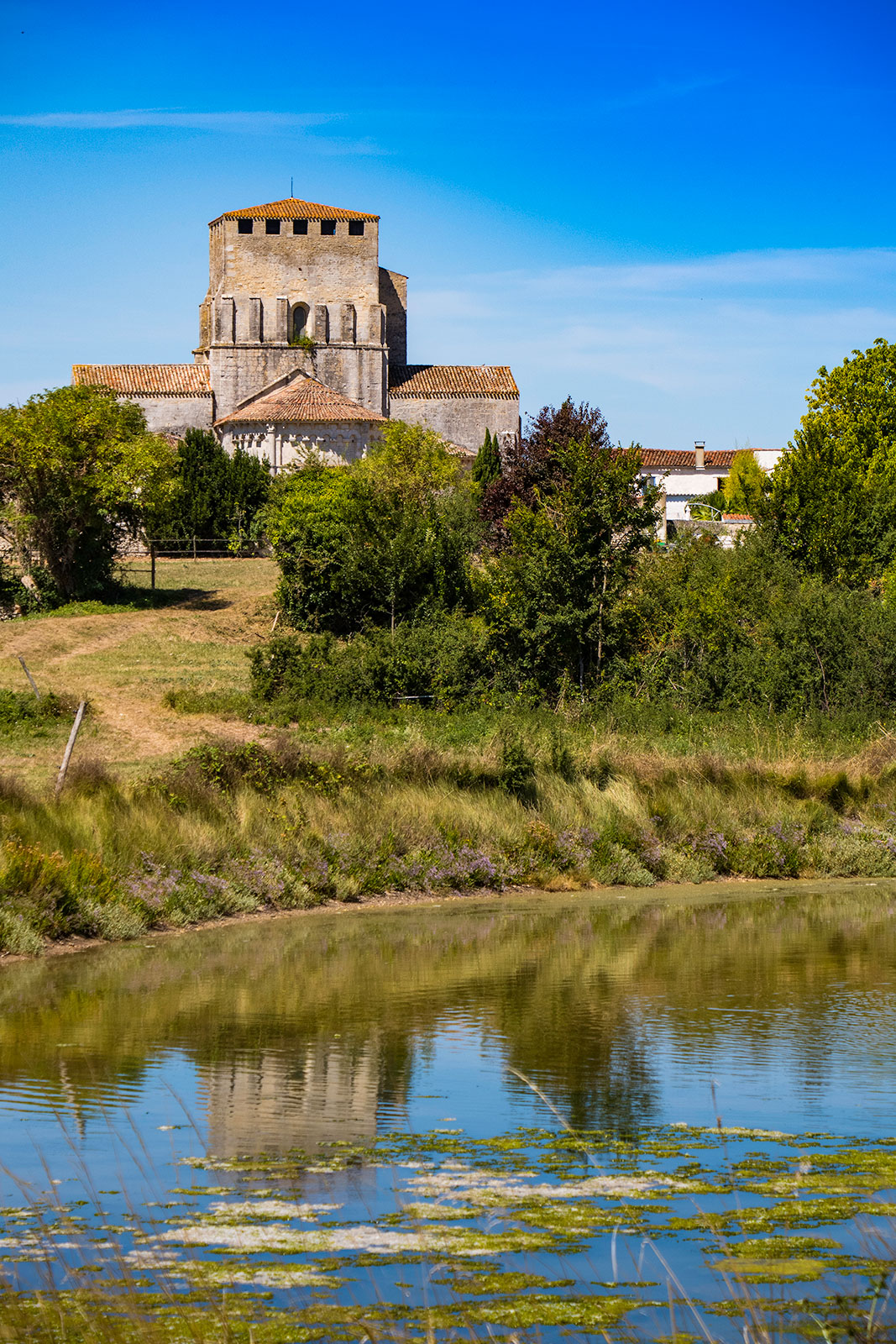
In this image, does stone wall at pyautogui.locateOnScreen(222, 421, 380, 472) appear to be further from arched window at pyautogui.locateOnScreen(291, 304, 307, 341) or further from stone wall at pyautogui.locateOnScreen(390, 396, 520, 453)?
arched window at pyautogui.locateOnScreen(291, 304, 307, 341)

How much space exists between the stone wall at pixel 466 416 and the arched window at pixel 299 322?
690 cm

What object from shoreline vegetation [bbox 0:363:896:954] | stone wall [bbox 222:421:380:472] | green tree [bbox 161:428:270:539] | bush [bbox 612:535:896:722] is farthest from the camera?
stone wall [bbox 222:421:380:472]

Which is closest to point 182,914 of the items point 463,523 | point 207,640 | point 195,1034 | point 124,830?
point 124,830

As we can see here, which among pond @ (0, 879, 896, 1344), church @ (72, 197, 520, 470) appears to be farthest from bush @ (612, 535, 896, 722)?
church @ (72, 197, 520, 470)

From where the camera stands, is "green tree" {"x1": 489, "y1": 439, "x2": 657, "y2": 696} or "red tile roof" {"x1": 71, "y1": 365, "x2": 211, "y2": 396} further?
"red tile roof" {"x1": 71, "y1": 365, "x2": 211, "y2": 396}

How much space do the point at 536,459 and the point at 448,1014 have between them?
37.2m

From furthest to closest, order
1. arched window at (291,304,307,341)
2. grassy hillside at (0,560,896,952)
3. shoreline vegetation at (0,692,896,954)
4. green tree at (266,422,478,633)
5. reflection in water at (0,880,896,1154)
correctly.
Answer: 1. arched window at (291,304,307,341)
2. green tree at (266,422,478,633)
3. grassy hillside at (0,560,896,952)
4. shoreline vegetation at (0,692,896,954)
5. reflection in water at (0,880,896,1154)

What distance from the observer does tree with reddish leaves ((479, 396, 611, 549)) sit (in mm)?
47094

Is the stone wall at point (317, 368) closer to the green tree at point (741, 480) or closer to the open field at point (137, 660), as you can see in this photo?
the green tree at point (741, 480)

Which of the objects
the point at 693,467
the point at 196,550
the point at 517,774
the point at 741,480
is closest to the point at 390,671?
the point at 517,774

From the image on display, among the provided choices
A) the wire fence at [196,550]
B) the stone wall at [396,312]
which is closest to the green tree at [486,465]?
the wire fence at [196,550]

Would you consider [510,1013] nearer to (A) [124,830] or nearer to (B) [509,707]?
(A) [124,830]

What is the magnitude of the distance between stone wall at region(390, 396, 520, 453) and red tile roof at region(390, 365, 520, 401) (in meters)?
0.28

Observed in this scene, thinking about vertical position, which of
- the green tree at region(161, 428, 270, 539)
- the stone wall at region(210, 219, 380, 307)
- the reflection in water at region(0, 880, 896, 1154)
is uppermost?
the stone wall at region(210, 219, 380, 307)
